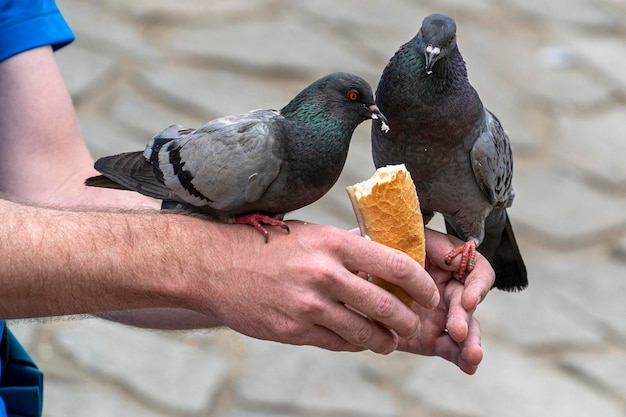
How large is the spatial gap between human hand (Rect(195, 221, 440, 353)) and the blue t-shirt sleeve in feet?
3.36

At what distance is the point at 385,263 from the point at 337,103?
0.46 metres

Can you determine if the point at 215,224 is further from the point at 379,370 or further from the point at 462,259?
the point at 379,370

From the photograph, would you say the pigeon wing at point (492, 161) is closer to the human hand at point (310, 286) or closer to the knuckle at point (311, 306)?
the human hand at point (310, 286)

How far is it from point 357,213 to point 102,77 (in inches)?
174

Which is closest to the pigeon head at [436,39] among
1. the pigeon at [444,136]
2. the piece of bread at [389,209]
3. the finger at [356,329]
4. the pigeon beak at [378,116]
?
the pigeon at [444,136]

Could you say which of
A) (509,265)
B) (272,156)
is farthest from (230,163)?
(509,265)

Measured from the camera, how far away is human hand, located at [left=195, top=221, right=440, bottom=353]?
218 cm

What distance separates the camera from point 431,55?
8.55 feet

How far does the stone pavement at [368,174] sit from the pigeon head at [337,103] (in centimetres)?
237

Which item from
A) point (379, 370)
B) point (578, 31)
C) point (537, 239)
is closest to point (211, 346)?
point (379, 370)

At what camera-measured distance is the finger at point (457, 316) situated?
2.43m

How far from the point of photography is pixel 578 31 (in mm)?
7891

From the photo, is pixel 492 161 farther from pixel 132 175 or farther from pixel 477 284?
pixel 132 175

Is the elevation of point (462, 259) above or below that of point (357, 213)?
below
